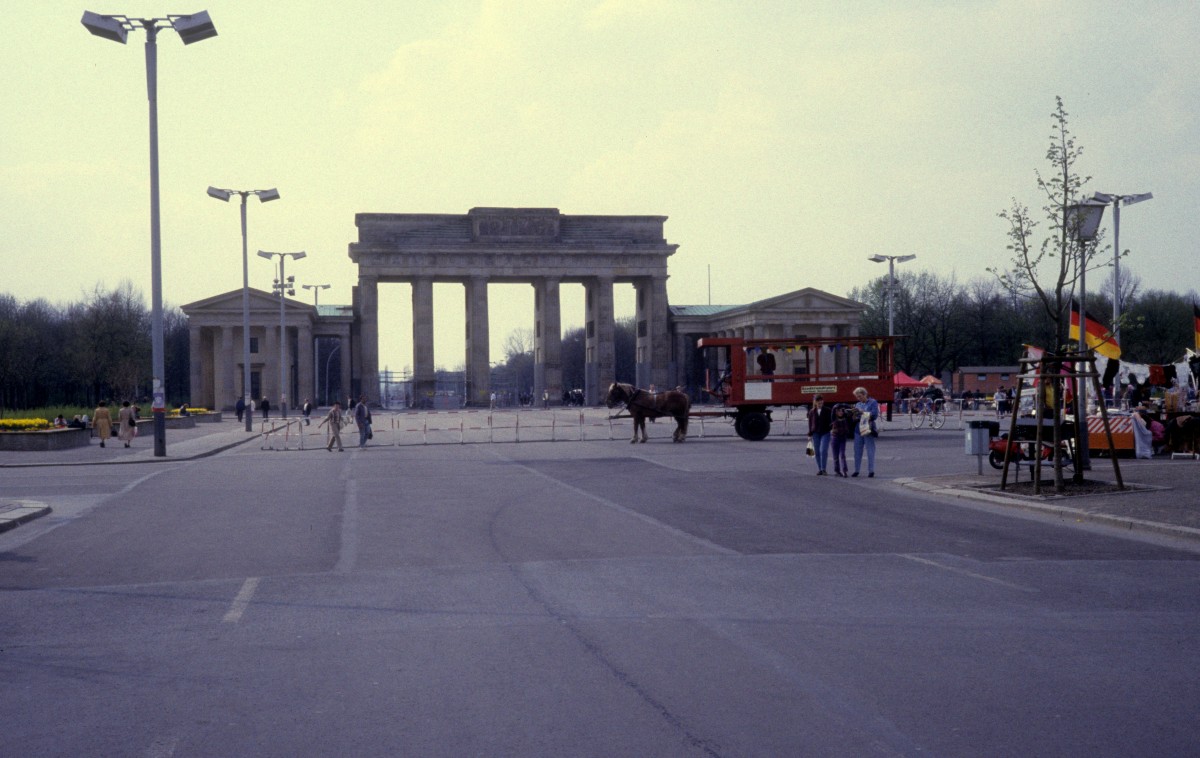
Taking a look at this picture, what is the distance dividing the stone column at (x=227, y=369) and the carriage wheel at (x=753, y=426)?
74.2 metres

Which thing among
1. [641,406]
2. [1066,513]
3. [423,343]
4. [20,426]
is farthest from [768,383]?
[423,343]

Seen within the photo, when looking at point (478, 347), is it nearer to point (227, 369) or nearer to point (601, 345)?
point (601, 345)

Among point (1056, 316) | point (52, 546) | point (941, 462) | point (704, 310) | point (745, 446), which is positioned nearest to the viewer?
point (52, 546)

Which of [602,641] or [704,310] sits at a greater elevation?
[704,310]

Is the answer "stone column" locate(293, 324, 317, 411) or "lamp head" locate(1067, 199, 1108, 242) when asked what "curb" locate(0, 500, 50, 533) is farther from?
"stone column" locate(293, 324, 317, 411)

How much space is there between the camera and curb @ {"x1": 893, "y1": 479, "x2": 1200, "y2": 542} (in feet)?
46.7

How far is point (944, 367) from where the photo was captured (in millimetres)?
103500

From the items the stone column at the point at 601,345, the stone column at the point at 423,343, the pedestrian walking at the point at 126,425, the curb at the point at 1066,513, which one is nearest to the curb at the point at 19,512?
the curb at the point at 1066,513

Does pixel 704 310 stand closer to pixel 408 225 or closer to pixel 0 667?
pixel 408 225

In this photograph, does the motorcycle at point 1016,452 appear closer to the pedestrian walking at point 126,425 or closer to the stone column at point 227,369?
the pedestrian walking at point 126,425

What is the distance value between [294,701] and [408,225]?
10096 centimetres

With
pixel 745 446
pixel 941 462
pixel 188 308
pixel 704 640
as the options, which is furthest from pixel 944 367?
pixel 704 640

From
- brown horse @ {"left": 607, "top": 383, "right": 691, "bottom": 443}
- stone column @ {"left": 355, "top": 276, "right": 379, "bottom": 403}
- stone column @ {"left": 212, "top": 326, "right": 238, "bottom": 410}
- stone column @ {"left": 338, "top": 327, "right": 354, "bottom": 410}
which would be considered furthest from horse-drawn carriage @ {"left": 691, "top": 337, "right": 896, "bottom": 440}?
stone column @ {"left": 338, "top": 327, "right": 354, "bottom": 410}

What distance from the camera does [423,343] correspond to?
104 metres
